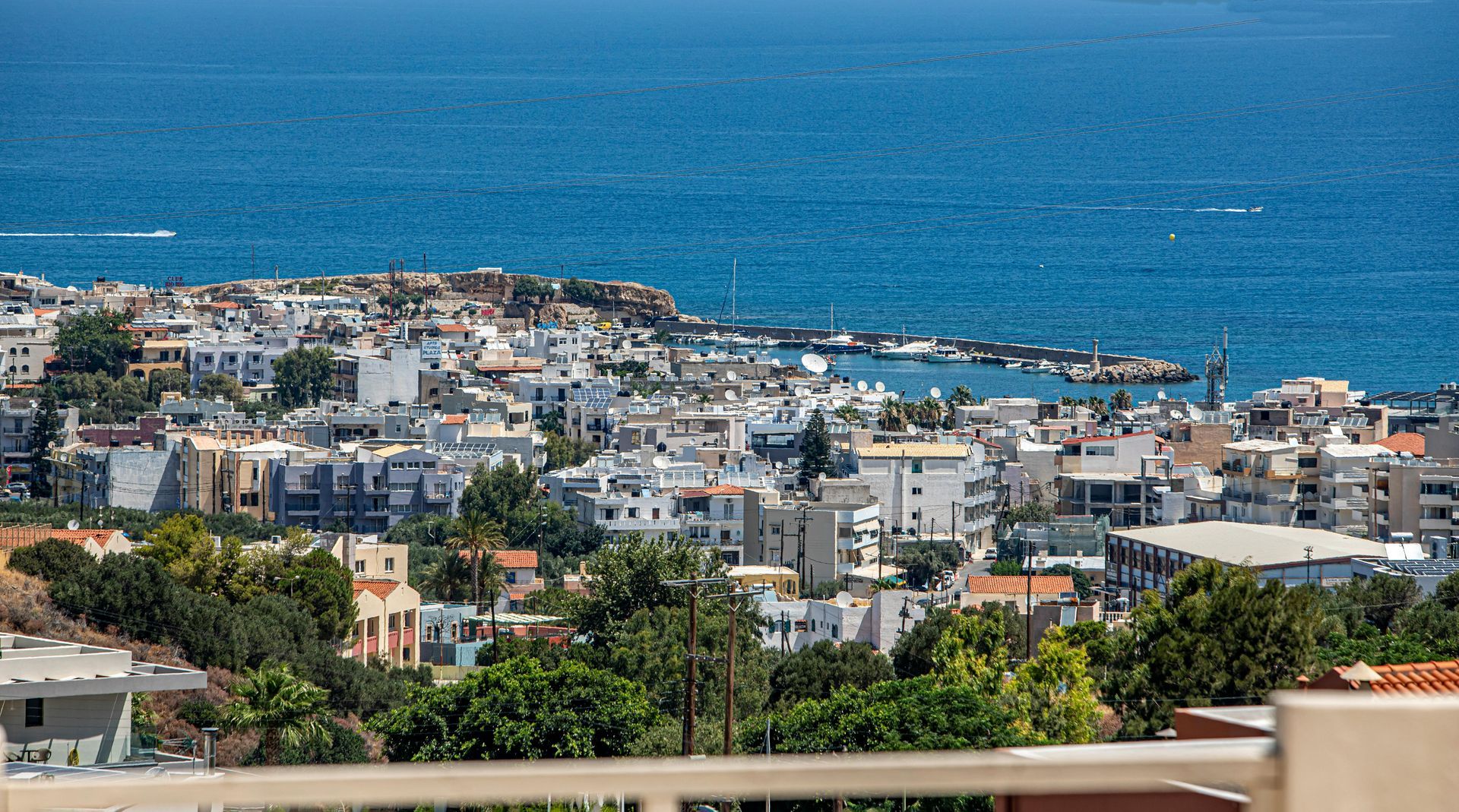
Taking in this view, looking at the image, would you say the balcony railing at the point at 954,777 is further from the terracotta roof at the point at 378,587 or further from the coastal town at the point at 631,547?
the terracotta roof at the point at 378,587

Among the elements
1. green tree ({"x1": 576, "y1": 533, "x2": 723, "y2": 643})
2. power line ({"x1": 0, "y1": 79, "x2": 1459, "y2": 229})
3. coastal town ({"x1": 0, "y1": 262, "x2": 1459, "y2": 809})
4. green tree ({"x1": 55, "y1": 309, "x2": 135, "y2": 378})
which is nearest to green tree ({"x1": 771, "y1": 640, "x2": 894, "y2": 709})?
coastal town ({"x1": 0, "y1": 262, "x2": 1459, "y2": 809})

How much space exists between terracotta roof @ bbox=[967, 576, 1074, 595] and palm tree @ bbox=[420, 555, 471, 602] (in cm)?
604

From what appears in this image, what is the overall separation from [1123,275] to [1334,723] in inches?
3186

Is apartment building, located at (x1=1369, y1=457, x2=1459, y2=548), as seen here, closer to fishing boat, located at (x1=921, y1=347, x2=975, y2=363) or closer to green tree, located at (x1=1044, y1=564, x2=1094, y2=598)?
green tree, located at (x1=1044, y1=564, x2=1094, y2=598)

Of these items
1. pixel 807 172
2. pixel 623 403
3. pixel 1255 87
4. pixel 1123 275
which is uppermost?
pixel 1255 87

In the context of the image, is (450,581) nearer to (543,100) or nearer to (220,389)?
(220,389)

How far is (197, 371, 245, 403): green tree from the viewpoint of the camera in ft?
136

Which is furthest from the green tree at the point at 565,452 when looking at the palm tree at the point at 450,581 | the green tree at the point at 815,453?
the palm tree at the point at 450,581

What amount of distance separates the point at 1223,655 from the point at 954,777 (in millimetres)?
11620

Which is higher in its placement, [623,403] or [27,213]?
[27,213]

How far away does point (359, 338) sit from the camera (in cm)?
4684

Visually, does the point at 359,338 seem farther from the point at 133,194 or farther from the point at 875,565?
the point at 133,194

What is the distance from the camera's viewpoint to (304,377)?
1670 inches

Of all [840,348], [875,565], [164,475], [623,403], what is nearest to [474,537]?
[875,565]
